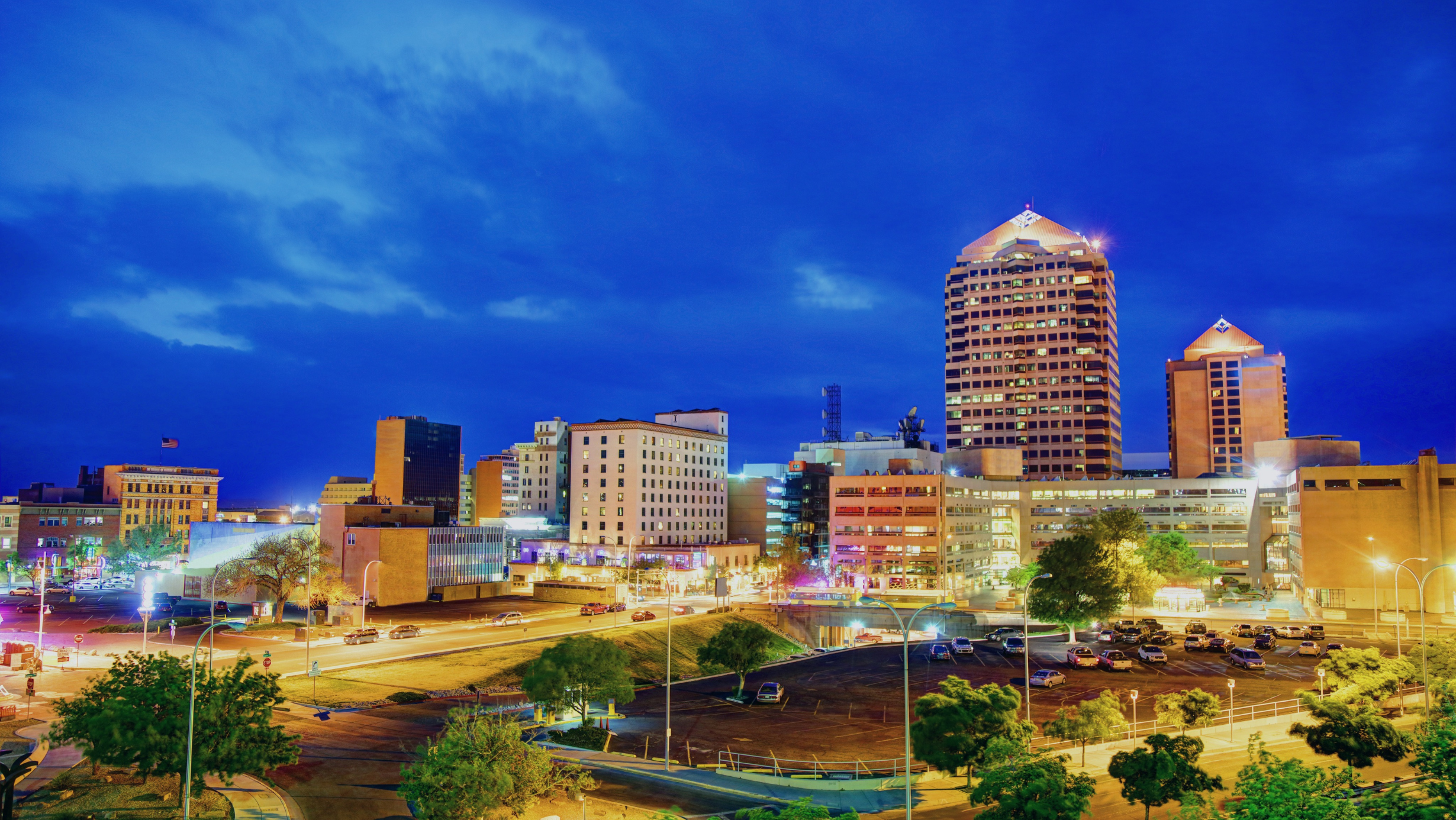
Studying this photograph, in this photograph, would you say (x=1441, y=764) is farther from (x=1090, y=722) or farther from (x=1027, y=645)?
(x=1027, y=645)

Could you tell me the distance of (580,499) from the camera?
506 ft

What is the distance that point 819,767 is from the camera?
4591cm

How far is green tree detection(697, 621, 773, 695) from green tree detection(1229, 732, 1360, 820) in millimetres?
45468

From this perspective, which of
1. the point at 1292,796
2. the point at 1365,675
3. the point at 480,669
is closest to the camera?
the point at 1292,796

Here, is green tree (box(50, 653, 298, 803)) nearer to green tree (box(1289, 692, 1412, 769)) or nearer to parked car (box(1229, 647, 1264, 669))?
green tree (box(1289, 692, 1412, 769))

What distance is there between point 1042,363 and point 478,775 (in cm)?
18379

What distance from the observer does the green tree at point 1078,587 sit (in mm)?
87062

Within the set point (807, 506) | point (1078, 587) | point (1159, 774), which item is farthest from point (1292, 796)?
point (807, 506)

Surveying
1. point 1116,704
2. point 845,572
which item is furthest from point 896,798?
point 845,572

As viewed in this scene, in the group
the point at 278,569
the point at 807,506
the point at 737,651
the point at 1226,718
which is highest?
the point at 807,506

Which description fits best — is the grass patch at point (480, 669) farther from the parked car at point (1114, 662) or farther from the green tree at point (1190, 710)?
the green tree at point (1190, 710)

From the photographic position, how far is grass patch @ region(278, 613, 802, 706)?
58938 millimetres

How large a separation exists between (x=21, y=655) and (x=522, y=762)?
58094 mm

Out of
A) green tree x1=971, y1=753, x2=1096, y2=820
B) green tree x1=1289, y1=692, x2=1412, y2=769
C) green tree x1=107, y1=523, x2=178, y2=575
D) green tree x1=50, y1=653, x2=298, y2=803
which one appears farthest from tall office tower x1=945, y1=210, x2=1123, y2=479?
green tree x1=50, y1=653, x2=298, y2=803
